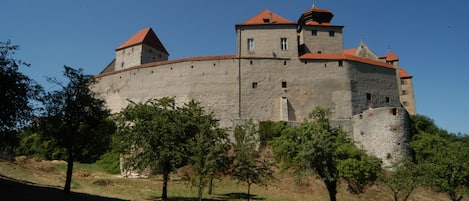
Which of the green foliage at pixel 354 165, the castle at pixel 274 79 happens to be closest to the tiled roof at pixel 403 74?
the castle at pixel 274 79

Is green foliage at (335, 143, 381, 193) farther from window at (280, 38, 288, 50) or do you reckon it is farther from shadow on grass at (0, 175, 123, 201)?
window at (280, 38, 288, 50)

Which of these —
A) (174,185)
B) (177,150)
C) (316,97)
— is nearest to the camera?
(177,150)

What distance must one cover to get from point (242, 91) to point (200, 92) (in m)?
5.05

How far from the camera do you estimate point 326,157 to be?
20.3 metres

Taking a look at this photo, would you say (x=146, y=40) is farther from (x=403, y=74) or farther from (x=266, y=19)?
(x=403, y=74)

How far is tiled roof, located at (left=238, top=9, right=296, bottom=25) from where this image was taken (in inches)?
1757

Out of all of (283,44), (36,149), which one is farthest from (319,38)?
(36,149)

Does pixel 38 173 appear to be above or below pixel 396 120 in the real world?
below

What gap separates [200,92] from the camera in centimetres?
4334

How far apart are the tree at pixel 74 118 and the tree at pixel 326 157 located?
456 inches

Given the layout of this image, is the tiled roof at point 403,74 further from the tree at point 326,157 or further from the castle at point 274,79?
the tree at point 326,157

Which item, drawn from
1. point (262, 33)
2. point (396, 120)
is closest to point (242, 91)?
point (262, 33)

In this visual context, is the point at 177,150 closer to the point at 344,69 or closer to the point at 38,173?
the point at 38,173

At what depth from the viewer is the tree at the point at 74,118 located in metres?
19.5
